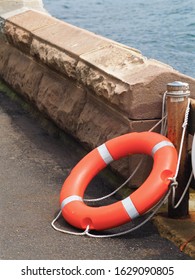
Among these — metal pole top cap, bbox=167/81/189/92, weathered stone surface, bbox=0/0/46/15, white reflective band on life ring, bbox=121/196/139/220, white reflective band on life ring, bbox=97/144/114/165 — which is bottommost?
weathered stone surface, bbox=0/0/46/15

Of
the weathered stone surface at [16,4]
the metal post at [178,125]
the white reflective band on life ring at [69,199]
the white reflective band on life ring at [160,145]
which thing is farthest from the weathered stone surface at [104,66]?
the weathered stone surface at [16,4]

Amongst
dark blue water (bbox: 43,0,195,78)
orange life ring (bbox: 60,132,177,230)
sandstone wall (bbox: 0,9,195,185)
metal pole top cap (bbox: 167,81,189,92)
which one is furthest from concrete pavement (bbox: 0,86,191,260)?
dark blue water (bbox: 43,0,195,78)

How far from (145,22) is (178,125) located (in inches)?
845

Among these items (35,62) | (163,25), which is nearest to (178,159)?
(35,62)

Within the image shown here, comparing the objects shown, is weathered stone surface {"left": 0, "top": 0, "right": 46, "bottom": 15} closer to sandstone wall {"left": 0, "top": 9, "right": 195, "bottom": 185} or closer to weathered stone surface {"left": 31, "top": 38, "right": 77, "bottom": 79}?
sandstone wall {"left": 0, "top": 9, "right": 195, "bottom": 185}

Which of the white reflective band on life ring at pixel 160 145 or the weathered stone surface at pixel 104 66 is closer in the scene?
the white reflective band on life ring at pixel 160 145

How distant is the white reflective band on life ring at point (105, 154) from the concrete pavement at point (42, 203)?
0.37 m

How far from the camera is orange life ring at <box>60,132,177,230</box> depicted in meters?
4.24

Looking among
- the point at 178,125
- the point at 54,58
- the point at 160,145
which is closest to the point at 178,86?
the point at 178,125

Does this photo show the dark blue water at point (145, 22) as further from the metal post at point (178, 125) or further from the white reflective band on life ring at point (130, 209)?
the white reflective band on life ring at point (130, 209)

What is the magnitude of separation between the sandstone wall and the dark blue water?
9.98 metres

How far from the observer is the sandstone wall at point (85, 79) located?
15.3ft

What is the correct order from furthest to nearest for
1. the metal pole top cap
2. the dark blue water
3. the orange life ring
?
the dark blue water
the metal pole top cap
the orange life ring

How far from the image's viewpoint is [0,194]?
194 inches
